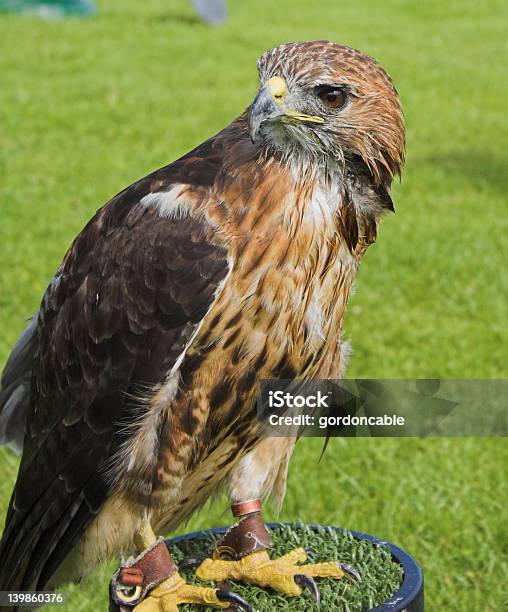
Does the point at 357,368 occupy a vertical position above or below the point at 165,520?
below

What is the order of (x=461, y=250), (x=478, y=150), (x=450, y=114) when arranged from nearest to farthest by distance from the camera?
(x=461, y=250), (x=478, y=150), (x=450, y=114)

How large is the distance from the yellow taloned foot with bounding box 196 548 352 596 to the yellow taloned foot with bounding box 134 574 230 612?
0.15 m

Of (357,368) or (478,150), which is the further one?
(478,150)

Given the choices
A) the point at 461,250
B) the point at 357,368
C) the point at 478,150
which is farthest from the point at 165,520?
the point at 478,150

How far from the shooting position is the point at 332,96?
8.45 feet

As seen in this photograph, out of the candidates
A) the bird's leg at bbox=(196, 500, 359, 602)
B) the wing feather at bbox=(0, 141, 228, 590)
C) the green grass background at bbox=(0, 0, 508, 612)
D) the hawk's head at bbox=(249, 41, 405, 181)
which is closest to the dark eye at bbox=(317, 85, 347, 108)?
the hawk's head at bbox=(249, 41, 405, 181)

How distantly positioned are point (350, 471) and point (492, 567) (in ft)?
3.03

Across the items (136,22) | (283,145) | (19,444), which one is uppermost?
(283,145)

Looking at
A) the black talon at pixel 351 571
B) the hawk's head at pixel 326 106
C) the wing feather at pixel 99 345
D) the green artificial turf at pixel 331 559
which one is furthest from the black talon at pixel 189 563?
the hawk's head at pixel 326 106

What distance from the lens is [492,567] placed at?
4.17m

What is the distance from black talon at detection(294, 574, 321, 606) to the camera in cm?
285

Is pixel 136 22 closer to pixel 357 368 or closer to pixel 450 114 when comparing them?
pixel 450 114

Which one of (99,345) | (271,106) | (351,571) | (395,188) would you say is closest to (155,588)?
(351,571)

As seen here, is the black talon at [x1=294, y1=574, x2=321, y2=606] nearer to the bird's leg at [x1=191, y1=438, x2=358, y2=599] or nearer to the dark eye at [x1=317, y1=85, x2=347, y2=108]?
the bird's leg at [x1=191, y1=438, x2=358, y2=599]
